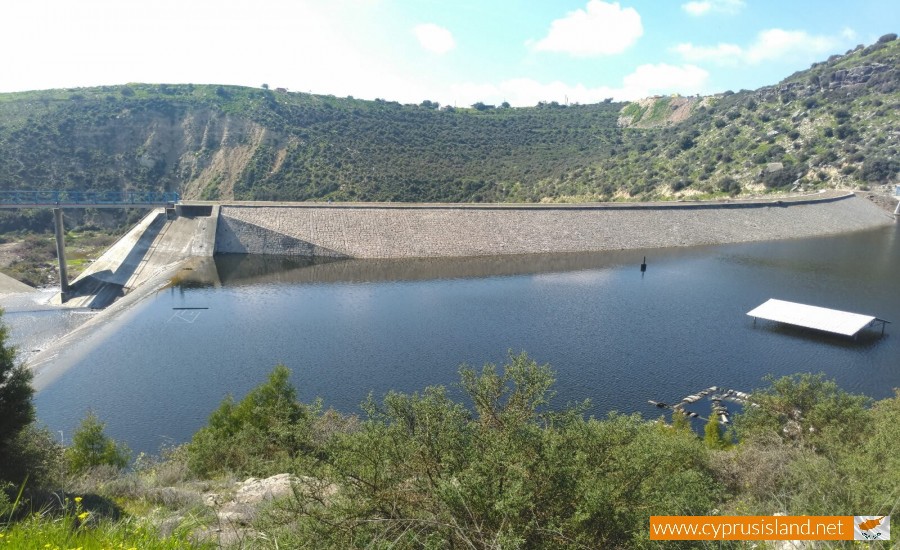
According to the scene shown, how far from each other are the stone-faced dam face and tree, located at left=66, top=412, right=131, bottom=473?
33903mm

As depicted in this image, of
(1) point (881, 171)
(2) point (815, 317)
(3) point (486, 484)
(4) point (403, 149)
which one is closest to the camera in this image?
(3) point (486, 484)

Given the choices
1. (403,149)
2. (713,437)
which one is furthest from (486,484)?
(403,149)

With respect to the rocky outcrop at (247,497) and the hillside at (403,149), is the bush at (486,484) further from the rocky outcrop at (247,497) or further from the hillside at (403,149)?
the hillside at (403,149)

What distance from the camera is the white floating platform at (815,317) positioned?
28.0m

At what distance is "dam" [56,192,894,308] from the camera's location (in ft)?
154

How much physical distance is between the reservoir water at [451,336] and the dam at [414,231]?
3.89m

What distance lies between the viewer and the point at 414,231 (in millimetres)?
51344

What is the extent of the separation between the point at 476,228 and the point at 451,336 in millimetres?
25844

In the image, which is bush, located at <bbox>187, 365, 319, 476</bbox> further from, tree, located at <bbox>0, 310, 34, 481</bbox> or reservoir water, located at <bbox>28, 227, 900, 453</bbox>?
tree, located at <bbox>0, 310, 34, 481</bbox>

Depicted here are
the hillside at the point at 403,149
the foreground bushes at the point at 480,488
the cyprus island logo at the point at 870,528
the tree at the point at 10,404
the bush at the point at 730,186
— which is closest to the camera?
the cyprus island logo at the point at 870,528

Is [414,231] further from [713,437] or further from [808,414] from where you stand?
[808,414]

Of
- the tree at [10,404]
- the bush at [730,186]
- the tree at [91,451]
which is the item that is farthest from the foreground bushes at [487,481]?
the bush at [730,186]

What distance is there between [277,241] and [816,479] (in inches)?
1804

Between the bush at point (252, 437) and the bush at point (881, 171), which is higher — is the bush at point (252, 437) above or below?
below
